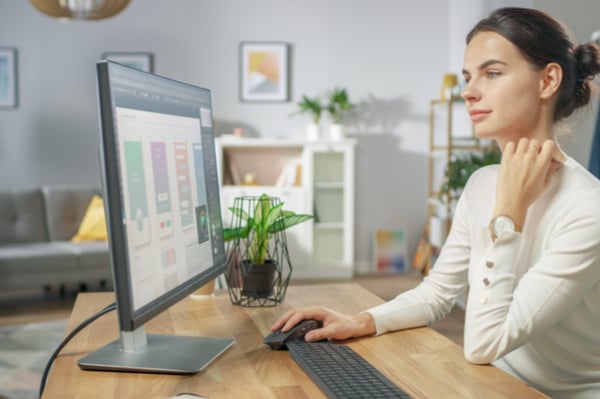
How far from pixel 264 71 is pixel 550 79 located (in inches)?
207

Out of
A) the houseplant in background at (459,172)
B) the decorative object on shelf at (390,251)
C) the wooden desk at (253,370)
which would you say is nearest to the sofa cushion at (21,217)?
the decorative object on shelf at (390,251)

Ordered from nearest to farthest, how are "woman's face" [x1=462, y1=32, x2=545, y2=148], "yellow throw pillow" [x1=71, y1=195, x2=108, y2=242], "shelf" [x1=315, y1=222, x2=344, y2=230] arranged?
"woman's face" [x1=462, y1=32, x2=545, y2=148], "yellow throw pillow" [x1=71, y1=195, x2=108, y2=242], "shelf" [x1=315, y1=222, x2=344, y2=230]

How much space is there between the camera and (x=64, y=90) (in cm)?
628

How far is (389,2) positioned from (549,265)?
18.8 feet

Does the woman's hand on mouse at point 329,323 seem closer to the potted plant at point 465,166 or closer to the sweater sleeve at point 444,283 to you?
the sweater sleeve at point 444,283

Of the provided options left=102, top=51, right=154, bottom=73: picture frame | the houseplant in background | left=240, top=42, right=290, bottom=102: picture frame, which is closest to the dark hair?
the houseplant in background

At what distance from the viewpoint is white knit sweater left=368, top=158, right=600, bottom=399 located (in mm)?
1229

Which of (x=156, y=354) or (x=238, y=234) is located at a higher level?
(x=238, y=234)

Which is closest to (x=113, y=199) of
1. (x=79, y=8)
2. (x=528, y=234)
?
(x=528, y=234)

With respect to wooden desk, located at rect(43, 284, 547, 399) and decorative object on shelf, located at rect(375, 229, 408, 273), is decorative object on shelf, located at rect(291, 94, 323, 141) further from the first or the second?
wooden desk, located at rect(43, 284, 547, 399)

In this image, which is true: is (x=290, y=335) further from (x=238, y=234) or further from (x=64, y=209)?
(x=64, y=209)

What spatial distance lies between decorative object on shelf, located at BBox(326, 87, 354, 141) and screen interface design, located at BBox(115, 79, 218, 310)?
495cm

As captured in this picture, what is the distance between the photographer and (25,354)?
3787mm

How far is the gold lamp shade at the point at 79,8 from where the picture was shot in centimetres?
359
